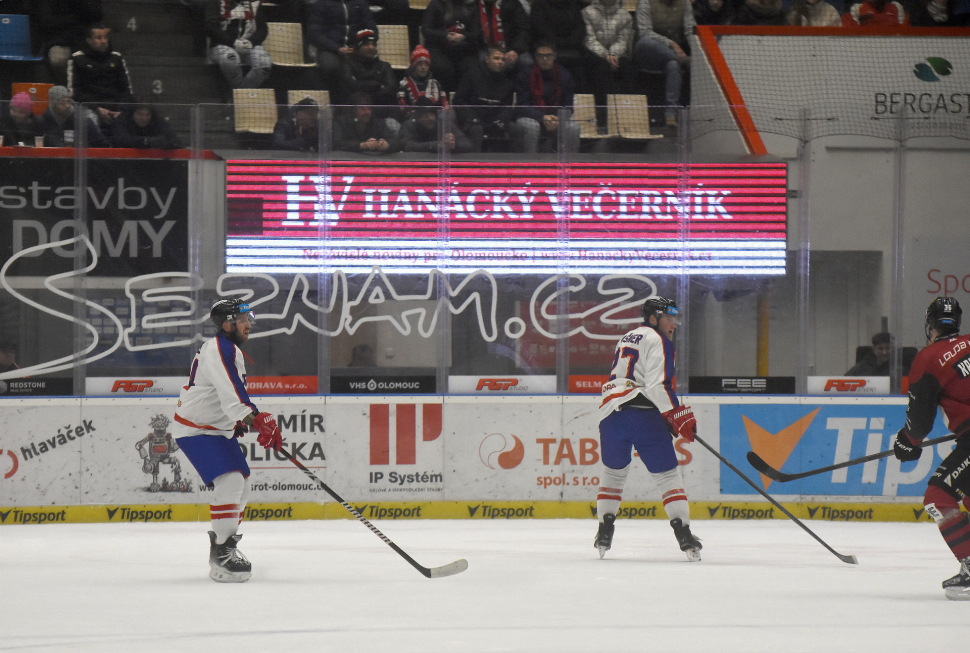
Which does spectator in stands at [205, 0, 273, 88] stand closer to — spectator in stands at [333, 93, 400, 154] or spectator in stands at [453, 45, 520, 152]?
spectator in stands at [453, 45, 520, 152]

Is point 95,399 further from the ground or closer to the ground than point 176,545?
further from the ground

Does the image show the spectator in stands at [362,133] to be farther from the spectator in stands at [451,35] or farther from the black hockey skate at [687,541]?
the black hockey skate at [687,541]

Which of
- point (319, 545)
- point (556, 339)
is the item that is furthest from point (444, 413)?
point (319, 545)

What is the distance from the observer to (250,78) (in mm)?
9414

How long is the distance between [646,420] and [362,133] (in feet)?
10.5

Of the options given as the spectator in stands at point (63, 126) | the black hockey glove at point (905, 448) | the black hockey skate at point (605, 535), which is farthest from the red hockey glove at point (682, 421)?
the spectator in stands at point (63, 126)

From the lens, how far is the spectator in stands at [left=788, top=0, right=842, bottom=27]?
31.4 ft

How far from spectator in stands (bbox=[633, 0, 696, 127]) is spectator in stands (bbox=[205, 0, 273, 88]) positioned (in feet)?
11.2

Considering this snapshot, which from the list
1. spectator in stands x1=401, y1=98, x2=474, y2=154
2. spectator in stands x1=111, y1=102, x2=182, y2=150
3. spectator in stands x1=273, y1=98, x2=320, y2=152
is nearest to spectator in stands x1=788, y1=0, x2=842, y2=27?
spectator in stands x1=401, y1=98, x2=474, y2=154

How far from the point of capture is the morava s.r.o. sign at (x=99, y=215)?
24.0 ft

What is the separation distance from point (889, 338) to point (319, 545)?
14.2ft

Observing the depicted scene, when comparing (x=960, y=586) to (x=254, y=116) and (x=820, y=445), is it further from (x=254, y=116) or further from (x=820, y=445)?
(x=254, y=116)

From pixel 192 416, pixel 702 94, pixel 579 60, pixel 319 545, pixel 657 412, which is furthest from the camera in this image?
pixel 579 60

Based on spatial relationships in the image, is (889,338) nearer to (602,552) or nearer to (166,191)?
(602,552)
